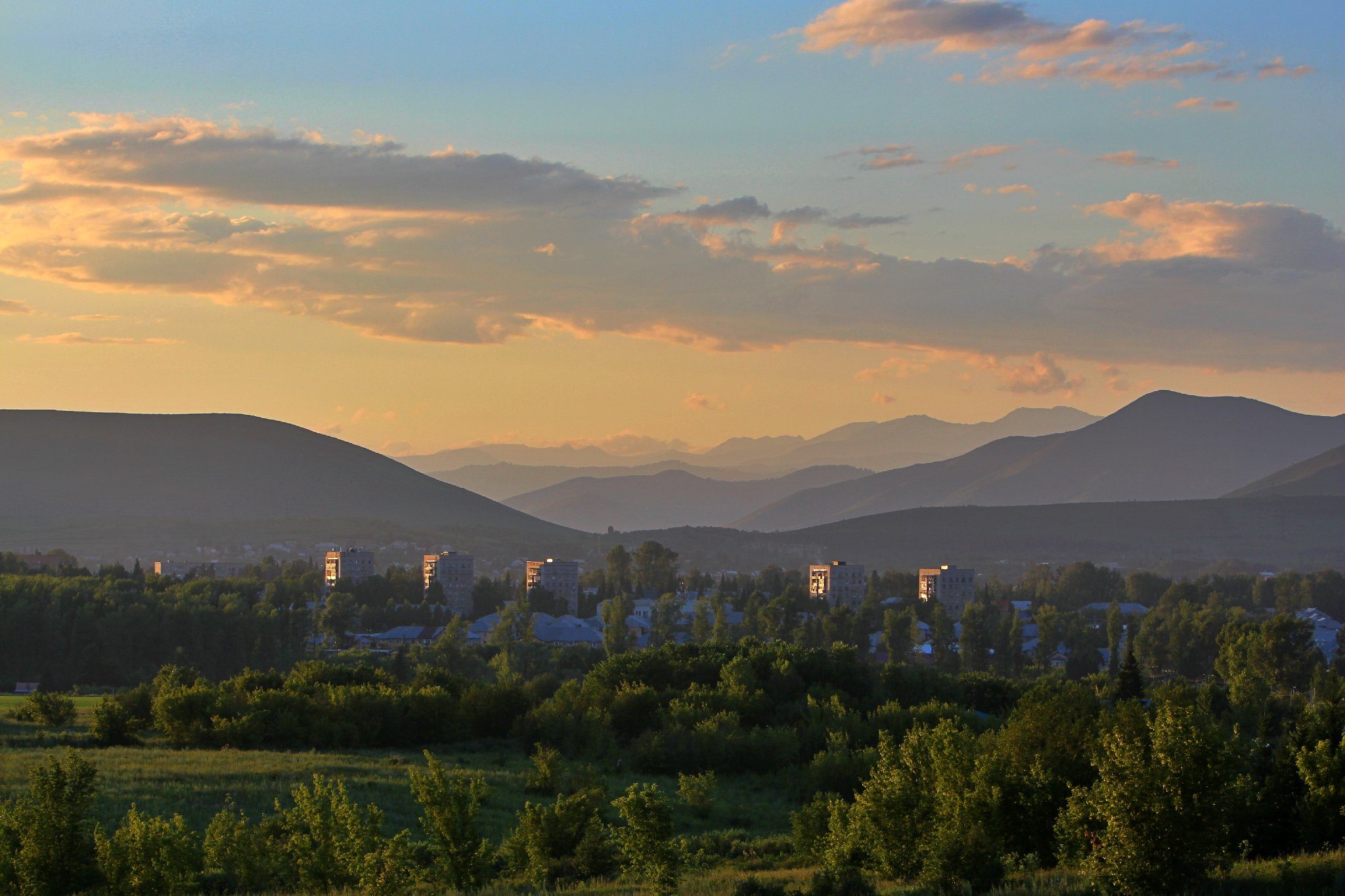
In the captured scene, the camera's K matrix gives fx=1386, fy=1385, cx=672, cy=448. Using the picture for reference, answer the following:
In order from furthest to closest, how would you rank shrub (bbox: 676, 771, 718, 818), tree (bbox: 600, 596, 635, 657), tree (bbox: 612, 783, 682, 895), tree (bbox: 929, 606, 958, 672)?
tree (bbox: 600, 596, 635, 657) → tree (bbox: 929, 606, 958, 672) → shrub (bbox: 676, 771, 718, 818) → tree (bbox: 612, 783, 682, 895)

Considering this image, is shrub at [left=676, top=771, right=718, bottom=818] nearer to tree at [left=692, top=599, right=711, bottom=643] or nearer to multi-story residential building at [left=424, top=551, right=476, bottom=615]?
tree at [left=692, top=599, right=711, bottom=643]

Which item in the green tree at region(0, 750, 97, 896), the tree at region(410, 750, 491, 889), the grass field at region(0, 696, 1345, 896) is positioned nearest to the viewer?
the grass field at region(0, 696, 1345, 896)

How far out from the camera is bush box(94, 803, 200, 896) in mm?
22297

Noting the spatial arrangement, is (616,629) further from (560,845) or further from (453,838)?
(453,838)

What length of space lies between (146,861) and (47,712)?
28851mm

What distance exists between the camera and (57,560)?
148000 mm

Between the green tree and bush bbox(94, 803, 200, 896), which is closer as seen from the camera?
bush bbox(94, 803, 200, 896)

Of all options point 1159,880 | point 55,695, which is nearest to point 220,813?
point 1159,880

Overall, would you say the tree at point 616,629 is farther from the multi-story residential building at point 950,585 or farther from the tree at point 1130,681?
the multi-story residential building at point 950,585

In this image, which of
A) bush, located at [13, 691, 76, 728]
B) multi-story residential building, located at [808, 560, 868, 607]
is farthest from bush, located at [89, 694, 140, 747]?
multi-story residential building, located at [808, 560, 868, 607]

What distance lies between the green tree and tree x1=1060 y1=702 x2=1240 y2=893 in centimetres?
1611

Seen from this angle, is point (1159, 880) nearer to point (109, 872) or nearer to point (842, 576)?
point (109, 872)

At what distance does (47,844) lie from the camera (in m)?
22.6

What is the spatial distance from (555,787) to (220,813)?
1479 centimetres
